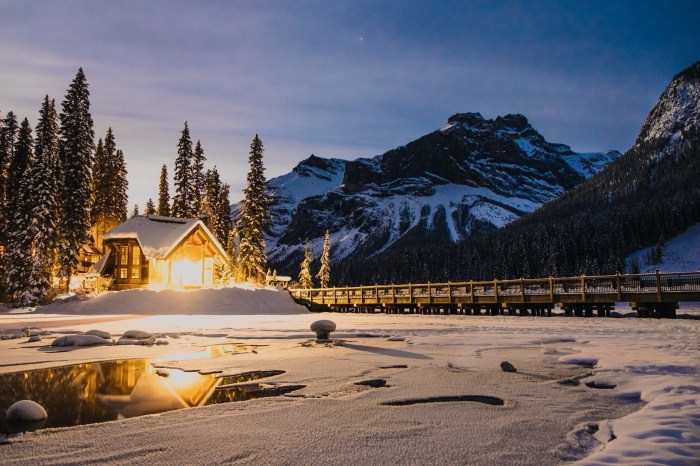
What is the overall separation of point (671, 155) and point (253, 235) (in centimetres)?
15090

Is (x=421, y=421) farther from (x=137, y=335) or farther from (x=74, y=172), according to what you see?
(x=74, y=172)

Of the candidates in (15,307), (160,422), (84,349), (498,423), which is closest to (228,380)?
(160,422)

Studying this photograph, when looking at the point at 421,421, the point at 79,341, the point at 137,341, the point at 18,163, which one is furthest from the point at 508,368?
the point at 18,163

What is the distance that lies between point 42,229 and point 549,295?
38831mm

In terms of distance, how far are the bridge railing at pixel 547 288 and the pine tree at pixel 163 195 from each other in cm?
3386

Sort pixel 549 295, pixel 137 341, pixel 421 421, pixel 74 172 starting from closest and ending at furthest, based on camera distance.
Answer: pixel 421 421 < pixel 137 341 < pixel 549 295 < pixel 74 172

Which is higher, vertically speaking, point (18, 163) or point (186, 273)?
point (18, 163)

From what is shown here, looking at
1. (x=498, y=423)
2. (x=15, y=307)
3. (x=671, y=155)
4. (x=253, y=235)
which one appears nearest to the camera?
(x=498, y=423)

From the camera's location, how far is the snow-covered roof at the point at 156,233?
134 ft

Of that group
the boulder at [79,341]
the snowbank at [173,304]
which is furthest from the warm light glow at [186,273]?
the boulder at [79,341]

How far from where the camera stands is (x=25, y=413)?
5262 millimetres

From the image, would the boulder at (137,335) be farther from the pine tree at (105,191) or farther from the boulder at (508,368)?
the pine tree at (105,191)

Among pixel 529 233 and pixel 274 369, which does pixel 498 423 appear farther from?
pixel 529 233

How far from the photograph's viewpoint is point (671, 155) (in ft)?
493
